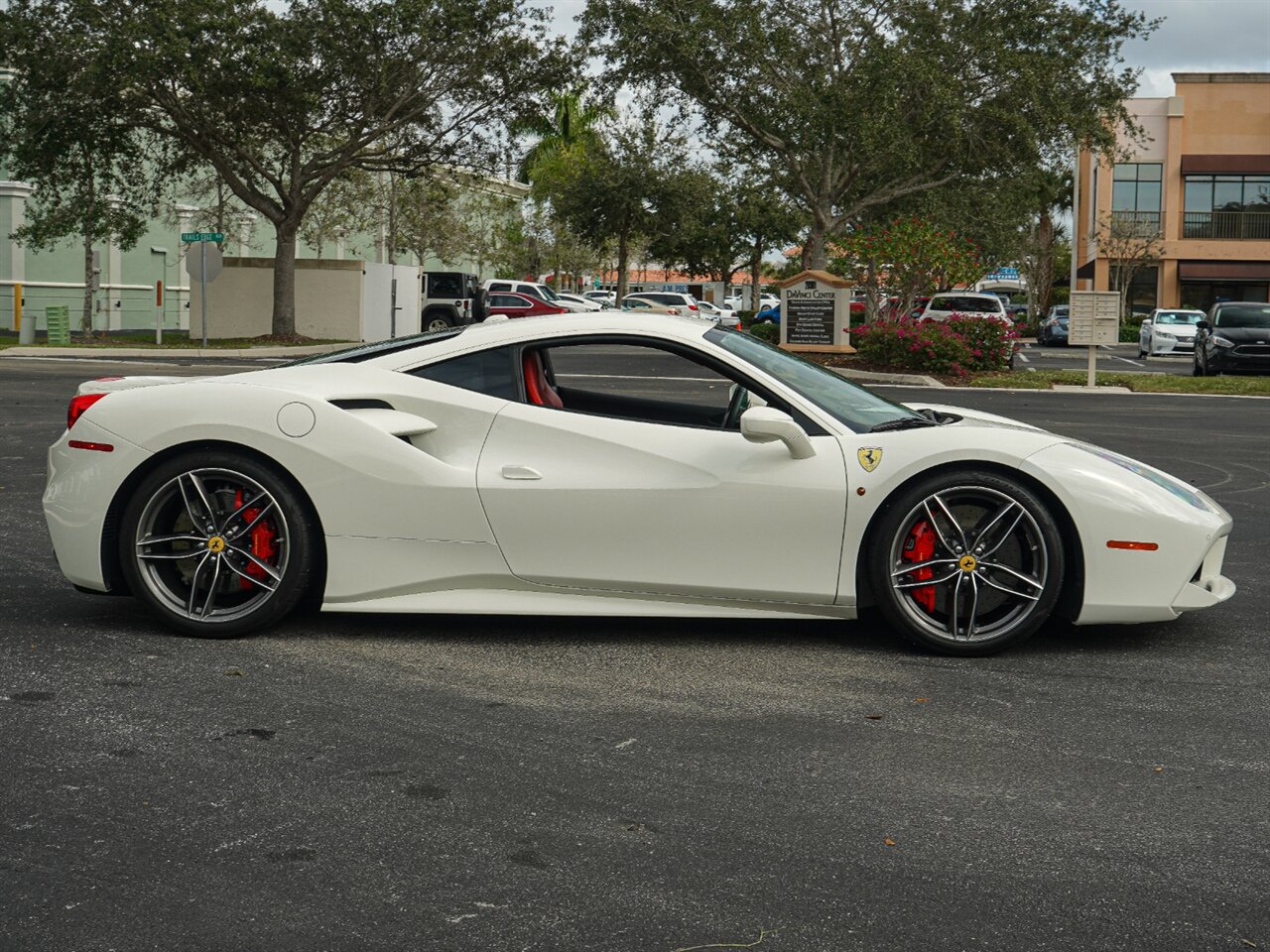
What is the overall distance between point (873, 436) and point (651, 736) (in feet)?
5.44

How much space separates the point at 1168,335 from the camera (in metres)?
42.0

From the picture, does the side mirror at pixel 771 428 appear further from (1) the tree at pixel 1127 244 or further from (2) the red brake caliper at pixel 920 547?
(1) the tree at pixel 1127 244

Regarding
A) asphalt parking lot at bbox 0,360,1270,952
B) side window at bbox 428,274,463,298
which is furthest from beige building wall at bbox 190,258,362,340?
asphalt parking lot at bbox 0,360,1270,952

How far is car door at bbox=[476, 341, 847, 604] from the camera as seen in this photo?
548cm

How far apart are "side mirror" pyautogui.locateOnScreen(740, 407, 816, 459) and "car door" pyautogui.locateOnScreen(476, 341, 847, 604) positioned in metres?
0.10

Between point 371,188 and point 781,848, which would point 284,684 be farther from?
point 371,188

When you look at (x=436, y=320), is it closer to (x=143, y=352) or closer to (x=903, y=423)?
(x=143, y=352)

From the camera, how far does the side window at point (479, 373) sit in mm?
5734

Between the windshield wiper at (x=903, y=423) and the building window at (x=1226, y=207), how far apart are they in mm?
62067

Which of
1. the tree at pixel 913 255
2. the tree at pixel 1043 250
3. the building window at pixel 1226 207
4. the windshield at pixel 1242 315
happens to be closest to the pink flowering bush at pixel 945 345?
the tree at pixel 913 255

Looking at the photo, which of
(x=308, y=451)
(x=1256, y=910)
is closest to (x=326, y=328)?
(x=308, y=451)

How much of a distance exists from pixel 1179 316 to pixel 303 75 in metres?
27.4

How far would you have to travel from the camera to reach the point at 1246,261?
205ft

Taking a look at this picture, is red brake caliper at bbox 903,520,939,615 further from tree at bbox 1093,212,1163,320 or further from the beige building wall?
tree at bbox 1093,212,1163,320
